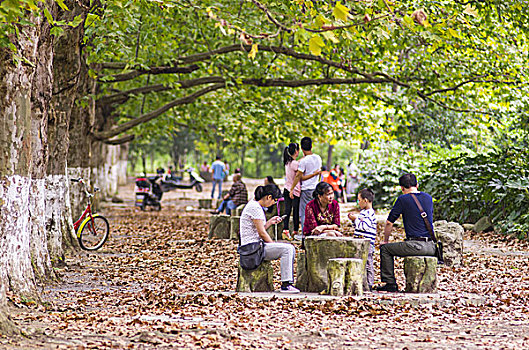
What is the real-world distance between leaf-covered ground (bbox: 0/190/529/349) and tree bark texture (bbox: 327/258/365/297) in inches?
6.8

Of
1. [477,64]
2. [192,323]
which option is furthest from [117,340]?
[477,64]

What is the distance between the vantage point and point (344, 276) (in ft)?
28.6

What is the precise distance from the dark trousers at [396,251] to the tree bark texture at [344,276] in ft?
2.66

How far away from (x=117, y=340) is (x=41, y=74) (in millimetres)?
4622

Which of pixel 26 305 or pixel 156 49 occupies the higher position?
pixel 156 49

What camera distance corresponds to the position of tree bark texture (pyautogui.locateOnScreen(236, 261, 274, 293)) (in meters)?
9.16

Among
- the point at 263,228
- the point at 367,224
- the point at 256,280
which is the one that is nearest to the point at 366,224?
the point at 367,224

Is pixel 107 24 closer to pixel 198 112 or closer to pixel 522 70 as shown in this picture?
pixel 522 70

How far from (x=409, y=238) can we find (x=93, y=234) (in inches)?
295

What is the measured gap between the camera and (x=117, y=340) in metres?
6.30

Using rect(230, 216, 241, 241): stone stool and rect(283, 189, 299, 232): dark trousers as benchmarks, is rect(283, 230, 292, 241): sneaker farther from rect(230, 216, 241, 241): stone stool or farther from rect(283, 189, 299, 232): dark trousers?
rect(230, 216, 241, 241): stone stool

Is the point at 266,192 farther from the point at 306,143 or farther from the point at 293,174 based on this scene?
the point at 293,174

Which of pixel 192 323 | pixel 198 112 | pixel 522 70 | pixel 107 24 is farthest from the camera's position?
pixel 198 112

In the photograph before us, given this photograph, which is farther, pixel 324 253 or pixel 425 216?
pixel 425 216
